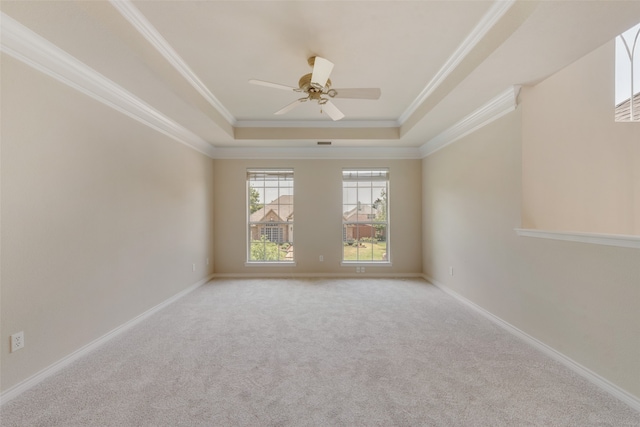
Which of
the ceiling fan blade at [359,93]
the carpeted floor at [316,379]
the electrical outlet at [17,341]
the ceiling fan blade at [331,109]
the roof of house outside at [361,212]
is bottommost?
the carpeted floor at [316,379]

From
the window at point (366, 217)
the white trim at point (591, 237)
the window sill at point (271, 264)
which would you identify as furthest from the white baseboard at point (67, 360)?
the white trim at point (591, 237)

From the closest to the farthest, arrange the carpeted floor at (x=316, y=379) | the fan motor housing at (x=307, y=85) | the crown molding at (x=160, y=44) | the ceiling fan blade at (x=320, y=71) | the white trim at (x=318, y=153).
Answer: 1. the carpeted floor at (x=316, y=379)
2. the crown molding at (x=160, y=44)
3. the ceiling fan blade at (x=320, y=71)
4. the fan motor housing at (x=307, y=85)
5. the white trim at (x=318, y=153)

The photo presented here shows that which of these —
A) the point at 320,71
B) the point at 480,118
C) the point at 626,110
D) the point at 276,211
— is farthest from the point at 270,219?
the point at 626,110

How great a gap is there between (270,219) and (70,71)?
3.37 metres

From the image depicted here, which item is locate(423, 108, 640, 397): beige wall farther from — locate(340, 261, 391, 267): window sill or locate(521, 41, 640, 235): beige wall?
locate(340, 261, 391, 267): window sill

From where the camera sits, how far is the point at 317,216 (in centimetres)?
491

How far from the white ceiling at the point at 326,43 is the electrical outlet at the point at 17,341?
202cm

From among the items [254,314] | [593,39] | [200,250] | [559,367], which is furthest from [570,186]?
[200,250]

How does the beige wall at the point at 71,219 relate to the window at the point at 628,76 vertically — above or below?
below

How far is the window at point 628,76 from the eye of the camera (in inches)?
114

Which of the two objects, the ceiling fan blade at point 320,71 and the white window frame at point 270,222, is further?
the white window frame at point 270,222

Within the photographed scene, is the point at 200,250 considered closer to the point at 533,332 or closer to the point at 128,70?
the point at 128,70

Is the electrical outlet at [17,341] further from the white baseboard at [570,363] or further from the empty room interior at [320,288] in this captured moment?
the white baseboard at [570,363]

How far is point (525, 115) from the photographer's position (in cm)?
249
